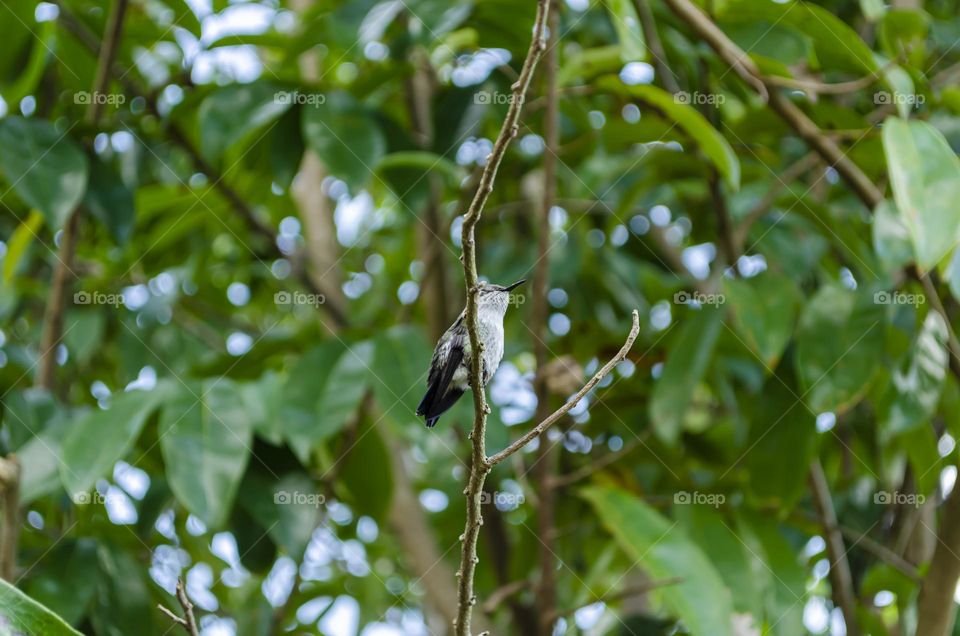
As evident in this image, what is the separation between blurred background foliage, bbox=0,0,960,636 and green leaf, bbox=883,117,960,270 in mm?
13

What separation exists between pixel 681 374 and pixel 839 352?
517mm

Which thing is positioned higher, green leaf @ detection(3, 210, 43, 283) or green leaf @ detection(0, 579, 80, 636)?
green leaf @ detection(0, 579, 80, 636)

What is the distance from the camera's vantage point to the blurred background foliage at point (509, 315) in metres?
3.30

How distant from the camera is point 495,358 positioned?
7.10 ft

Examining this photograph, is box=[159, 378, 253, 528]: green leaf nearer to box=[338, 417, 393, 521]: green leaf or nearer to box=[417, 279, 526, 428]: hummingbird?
box=[338, 417, 393, 521]: green leaf

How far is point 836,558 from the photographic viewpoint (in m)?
3.74

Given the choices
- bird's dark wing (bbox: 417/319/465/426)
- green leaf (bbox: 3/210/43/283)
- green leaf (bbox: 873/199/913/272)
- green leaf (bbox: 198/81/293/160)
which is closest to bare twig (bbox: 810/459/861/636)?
green leaf (bbox: 873/199/913/272)

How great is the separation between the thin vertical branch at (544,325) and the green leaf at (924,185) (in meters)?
1.02

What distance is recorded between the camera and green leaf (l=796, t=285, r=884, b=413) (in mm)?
3334

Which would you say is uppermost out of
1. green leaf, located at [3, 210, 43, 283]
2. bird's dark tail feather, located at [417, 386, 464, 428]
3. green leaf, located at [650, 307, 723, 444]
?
bird's dark tail feather, located at [417, 386, 464, 428]

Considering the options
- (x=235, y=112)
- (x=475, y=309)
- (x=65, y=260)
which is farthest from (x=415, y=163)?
(x=475, y=309)

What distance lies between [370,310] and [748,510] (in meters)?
2.09

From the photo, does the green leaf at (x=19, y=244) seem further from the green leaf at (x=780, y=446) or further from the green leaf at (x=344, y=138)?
the green leaf at (x=780, y=446)

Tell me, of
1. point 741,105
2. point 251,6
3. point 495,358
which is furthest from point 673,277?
point 495,358
